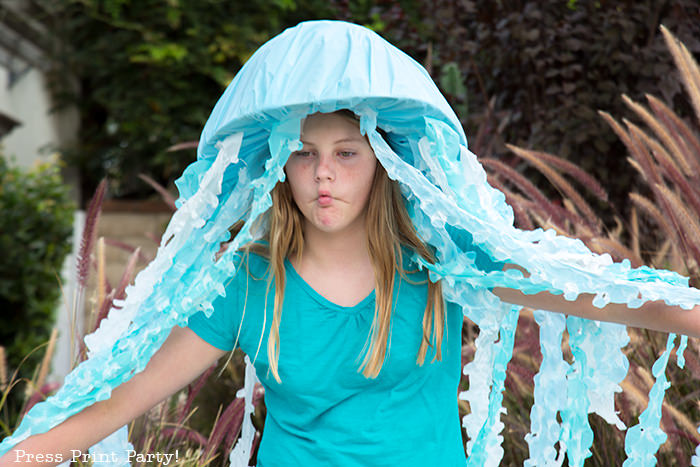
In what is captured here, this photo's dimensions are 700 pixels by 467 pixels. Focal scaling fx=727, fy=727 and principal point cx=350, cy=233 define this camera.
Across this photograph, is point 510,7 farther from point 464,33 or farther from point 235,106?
point 235,106

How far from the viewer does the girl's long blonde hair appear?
1539mm

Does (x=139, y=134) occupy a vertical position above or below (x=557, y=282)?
above

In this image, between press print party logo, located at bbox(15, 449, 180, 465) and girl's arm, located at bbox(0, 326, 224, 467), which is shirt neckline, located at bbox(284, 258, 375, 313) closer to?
girl's arm, located at bbox(0, 326, 224, 467)

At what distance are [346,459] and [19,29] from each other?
6.95 metres

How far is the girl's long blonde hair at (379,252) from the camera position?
154 cm

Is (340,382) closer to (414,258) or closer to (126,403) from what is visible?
(414,258)

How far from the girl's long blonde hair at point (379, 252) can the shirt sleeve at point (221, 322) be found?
0.29 ft

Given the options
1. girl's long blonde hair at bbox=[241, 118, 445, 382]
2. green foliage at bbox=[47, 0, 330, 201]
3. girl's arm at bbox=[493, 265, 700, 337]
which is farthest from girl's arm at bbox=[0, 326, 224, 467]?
green foliage at bbox=[47, 0, 330, 201]

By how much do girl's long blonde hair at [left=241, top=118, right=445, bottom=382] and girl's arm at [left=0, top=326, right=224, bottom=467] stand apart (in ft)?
0.56

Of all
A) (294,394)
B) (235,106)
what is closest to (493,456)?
(294,394)

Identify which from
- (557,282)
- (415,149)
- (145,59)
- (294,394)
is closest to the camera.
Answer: (557,282)

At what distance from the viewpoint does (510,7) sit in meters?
3.53

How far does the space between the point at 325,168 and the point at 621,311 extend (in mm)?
647

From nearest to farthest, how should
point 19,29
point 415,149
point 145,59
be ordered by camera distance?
point 415,149
point 145,59
point 19,29
